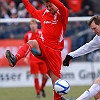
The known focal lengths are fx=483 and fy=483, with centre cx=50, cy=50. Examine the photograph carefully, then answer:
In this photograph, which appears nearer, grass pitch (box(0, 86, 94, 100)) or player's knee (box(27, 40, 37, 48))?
player's knee (box(27, 40, 37, 48))

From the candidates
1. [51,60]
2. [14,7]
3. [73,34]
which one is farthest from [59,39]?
[14,7]

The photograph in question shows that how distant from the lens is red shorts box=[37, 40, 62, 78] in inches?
429

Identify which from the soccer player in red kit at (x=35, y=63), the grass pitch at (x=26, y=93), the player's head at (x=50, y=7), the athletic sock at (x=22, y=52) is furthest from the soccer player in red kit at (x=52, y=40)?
the soccer player in red kit at (x=35, y=63)

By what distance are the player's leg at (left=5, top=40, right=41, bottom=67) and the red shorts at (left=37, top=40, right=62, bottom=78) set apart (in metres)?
0.15

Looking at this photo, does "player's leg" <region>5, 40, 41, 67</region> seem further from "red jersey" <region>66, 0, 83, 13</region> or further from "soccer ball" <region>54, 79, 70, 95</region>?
"red jersey" <region>66, 0, 83, 13</region>

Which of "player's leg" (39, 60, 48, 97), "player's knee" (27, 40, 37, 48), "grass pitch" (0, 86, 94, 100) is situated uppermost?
"player's knee" (27, 40, 37, 48)

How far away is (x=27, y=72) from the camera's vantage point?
1750cm

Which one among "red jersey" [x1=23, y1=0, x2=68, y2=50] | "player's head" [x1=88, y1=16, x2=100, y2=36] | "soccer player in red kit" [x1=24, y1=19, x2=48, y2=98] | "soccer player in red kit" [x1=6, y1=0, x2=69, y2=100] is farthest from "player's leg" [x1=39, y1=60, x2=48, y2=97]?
"player's head" [x1=88, y1=16, x2=100, y2=36]

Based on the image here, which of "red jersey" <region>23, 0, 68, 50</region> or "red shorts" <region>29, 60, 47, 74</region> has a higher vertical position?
"red jersey" <region>23, 0, 68, 50</region>

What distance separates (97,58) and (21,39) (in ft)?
9.41

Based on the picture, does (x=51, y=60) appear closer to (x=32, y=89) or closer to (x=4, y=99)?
(x=4, y=99)

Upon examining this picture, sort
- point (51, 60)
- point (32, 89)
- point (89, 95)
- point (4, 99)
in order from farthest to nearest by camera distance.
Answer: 1. point (32, 89)
2. point (4, 99)
3. point (51, 60)
4. point (89, 95)

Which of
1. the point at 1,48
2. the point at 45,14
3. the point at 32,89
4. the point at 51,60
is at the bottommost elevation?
the point at 32,89

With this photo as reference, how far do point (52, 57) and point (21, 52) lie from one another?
2.90 ft
